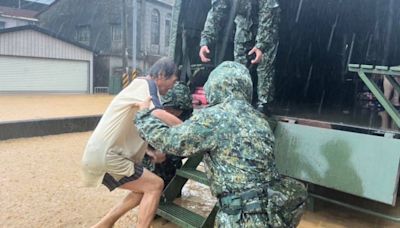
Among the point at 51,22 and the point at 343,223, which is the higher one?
the point at 51,22

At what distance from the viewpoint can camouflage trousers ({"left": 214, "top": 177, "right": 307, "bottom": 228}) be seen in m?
1.99

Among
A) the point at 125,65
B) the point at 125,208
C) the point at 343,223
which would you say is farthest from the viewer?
the point at 125,65

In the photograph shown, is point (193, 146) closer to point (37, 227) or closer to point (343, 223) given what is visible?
point (37, 227)

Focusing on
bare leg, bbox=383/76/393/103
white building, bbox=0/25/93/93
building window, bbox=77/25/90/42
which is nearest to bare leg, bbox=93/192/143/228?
bare leg, bbox=383/76/393/103

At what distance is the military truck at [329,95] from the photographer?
10.0ft

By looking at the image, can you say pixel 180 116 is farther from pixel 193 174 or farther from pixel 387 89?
pixel 387 89

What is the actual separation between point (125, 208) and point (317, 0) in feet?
14.7

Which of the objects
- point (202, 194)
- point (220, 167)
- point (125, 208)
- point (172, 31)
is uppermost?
point (172, 31)

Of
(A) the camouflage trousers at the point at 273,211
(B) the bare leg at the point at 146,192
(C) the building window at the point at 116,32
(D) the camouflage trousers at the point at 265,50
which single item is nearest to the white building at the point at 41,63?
(C) the building window at the point at 116,32

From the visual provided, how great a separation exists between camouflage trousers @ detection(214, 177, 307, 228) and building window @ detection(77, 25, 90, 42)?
26916mm

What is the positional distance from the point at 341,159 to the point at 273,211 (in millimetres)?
1376

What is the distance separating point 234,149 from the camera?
6.61 feet

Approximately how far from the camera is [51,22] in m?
29.5

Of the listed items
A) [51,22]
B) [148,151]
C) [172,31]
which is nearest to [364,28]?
[172,31]
